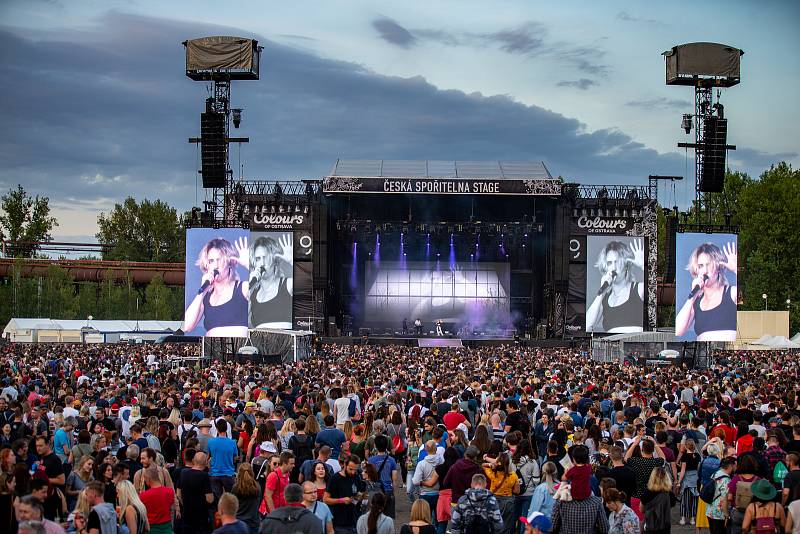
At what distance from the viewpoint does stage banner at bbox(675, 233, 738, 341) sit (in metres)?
36.7

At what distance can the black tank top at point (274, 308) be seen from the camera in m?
49.5

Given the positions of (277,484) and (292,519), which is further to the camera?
(277,484)

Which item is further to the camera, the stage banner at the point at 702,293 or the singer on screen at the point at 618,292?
the singer on screen at the point at 618,292

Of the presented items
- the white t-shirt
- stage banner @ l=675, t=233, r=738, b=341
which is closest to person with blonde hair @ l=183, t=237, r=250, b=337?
stage banner @ l=675, t=233, r=738, b=341

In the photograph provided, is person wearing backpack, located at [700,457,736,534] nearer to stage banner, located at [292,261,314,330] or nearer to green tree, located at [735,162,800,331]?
stage banner, located at [292,261,314,330]

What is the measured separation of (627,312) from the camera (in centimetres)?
4962

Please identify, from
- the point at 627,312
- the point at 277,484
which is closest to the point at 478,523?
the point at 277,484

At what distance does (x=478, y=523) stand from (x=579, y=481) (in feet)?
3.21

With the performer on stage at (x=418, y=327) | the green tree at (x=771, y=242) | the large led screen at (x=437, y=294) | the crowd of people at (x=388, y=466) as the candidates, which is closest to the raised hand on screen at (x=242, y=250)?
the crowd of people at (x=388, y=466)

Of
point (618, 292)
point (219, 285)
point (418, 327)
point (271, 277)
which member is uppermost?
point (271, 277)

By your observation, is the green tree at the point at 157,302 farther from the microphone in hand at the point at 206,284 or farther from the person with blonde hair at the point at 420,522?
the person with blonde hair at the point at 420,522

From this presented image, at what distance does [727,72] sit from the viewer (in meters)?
44.0

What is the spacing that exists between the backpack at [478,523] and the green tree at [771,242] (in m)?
69.0

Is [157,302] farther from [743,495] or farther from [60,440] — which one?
[743,495]
